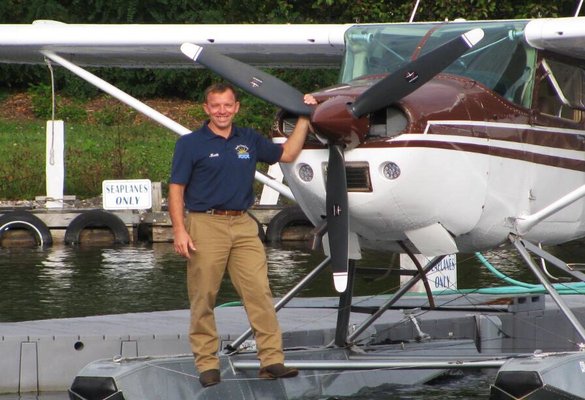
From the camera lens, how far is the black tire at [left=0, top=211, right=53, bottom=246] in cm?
1831

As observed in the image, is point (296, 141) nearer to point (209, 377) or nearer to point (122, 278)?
→ point (209, 377)

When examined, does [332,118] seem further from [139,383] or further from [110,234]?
[110,234]

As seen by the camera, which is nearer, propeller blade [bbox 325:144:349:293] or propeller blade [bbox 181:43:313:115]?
propeller blade [bbox 325:144:349:293]

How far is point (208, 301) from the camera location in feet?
22.8

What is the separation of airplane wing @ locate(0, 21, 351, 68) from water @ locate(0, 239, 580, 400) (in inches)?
90.9

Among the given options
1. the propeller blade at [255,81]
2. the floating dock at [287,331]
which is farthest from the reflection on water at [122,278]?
the propeller blade at [255,81]

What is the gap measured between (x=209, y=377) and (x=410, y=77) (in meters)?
1.81

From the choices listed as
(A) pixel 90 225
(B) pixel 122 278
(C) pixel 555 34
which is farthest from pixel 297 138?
(A) pixel 90 225

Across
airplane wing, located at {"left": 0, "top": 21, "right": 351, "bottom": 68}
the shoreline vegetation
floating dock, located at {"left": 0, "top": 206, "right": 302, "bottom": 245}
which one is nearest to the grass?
the shoreline vegetation

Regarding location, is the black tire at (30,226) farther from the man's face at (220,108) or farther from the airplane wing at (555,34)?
the man's face at (220,108)

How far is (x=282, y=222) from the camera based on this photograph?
19.0 meters

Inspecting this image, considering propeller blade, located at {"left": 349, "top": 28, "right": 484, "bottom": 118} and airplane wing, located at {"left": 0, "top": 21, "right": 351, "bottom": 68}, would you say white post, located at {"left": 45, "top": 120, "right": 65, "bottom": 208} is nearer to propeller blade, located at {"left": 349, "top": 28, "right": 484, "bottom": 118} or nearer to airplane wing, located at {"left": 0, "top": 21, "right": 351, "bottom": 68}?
airplane wing, located at {"left": 0, "top": 21, "right": 351, "bottom": 68}

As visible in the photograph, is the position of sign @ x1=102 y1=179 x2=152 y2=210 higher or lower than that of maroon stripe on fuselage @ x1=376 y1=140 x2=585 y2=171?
higher

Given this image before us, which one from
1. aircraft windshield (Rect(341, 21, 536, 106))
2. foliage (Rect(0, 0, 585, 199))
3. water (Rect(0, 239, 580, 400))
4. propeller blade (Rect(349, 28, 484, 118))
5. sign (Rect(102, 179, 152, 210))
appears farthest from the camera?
foliage (Rect(0, 0, 585, 199))
